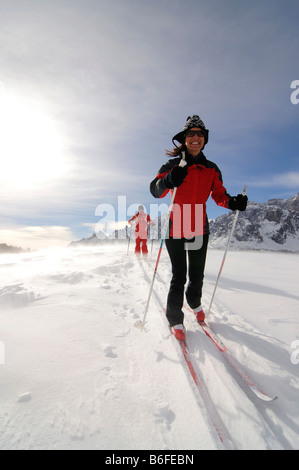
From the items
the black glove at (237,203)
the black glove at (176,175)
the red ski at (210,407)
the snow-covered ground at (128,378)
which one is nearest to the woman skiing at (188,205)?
the black glove at (237,203)

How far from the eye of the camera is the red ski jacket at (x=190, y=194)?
2.99 metres

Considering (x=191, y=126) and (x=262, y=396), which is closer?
(x=262, y=396)

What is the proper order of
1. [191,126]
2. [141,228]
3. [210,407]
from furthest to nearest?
[141,228] → [191,126] → [210,407]

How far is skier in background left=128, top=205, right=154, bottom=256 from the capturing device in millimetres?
11703

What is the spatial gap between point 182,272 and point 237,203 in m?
1.40

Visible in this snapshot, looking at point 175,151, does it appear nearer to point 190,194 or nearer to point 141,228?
point 190,194

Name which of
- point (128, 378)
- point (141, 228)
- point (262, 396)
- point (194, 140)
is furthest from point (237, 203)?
point (141, 228)

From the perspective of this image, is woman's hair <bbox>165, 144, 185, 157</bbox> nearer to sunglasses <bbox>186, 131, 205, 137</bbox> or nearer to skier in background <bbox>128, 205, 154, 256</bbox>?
sunglasses <bbox>186, 131, 205, 137</bbox>

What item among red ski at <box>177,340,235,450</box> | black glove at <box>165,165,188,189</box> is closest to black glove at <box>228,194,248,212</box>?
black glove at <box>165,165,188,189</box>

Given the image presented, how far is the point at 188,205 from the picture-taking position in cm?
306

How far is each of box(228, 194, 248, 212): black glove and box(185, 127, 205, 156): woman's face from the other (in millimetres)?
946

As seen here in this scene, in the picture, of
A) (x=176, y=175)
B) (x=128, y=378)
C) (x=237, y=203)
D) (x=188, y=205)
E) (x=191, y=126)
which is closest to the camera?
(x=128, y=378)
